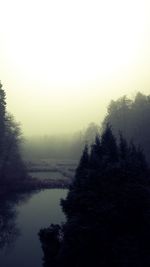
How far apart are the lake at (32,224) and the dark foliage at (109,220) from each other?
23.2 ft

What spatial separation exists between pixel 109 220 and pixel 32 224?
18.0 m

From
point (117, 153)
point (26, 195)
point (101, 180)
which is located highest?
point (117, 153)

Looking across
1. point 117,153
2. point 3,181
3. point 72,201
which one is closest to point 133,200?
point 72,201

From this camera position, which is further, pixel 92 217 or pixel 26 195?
pixel 26 195

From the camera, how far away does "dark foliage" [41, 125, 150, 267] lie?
17.0 metres

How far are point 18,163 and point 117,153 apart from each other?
153 feet

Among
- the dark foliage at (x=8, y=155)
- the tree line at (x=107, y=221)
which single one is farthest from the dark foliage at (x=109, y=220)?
the dark foliage at (x=8, y=155)

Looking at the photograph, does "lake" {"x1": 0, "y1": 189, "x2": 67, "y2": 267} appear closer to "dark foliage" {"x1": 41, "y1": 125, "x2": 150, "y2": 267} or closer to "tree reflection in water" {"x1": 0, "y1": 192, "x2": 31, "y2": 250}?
"tree reflection in water" {"x1": 0, "y1": 192, "x2": 31, "y2": 250}

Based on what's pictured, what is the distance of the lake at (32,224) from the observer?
2511cm

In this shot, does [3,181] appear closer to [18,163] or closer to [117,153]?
[18,163]

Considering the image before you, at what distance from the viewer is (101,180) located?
1852 cm

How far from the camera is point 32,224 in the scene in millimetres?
34188

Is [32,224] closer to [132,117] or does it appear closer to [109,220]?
[109,220]

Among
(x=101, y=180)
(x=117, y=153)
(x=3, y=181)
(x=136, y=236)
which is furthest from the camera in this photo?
(x=3, y=181)
